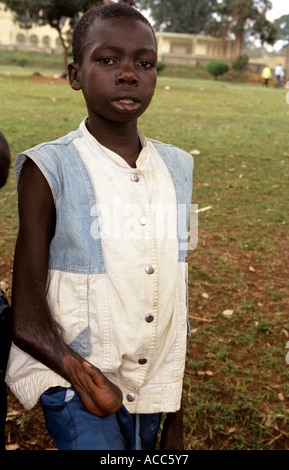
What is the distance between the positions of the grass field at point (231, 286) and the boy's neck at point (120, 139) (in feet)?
4.97

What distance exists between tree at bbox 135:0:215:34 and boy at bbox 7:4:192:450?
51992 mm

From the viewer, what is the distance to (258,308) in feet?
11.8

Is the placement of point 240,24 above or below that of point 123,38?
above

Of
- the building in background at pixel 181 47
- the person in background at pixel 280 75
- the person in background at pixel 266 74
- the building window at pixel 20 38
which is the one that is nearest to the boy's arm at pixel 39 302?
the person in background at pixel 266 74

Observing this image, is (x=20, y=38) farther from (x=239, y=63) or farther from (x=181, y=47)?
(x=239, y=63)

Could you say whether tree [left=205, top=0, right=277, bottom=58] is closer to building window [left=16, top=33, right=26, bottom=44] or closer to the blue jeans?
building window [left=16, top=33, right=26, bottom=44]

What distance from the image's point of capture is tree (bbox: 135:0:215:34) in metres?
49.1

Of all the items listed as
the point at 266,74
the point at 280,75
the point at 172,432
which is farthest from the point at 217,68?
the point at 172,432

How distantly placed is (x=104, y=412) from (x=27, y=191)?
0.65 metres

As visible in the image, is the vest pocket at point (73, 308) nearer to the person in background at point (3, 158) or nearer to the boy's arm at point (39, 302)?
the boy's arm at point (39, 302)

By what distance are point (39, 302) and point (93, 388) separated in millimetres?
286
